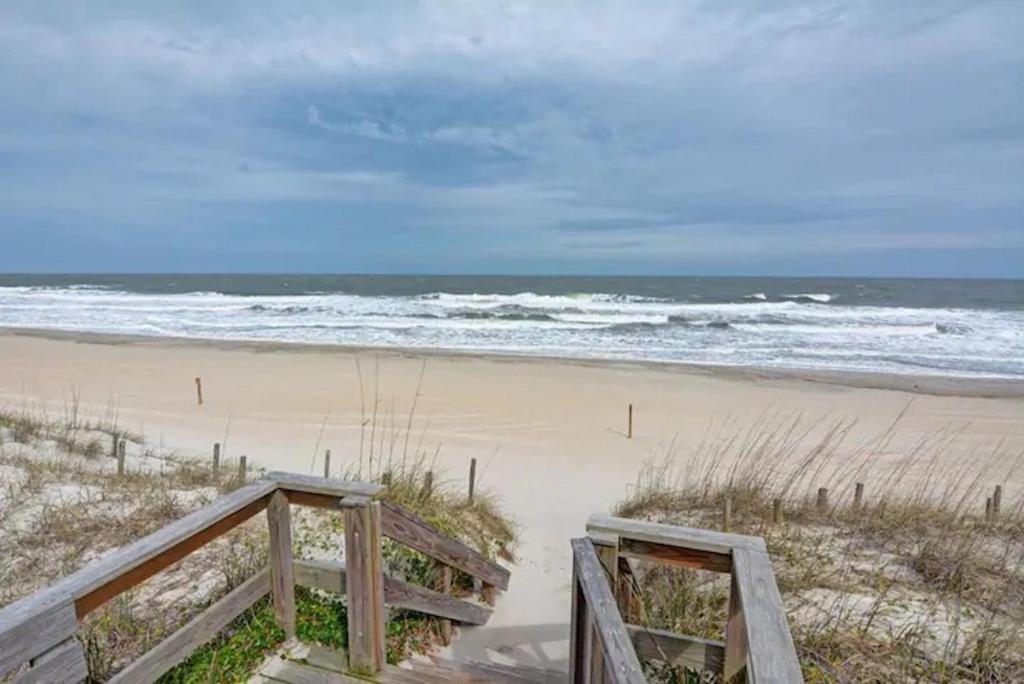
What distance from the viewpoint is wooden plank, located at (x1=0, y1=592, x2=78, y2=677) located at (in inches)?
59.4

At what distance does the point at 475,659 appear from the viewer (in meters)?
3.81

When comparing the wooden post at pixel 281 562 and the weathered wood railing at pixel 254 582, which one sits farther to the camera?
the wooden post at pixel 281 562

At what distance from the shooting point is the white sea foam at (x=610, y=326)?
21.9 metres

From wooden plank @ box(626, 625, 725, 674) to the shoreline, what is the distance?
588 inches

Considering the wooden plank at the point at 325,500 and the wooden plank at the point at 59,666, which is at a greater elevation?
the wooden plank at the point at 325,500

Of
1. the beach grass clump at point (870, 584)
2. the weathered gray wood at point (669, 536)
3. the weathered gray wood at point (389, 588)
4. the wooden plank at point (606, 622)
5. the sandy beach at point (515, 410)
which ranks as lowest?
the sandy beach at point (515, 410)

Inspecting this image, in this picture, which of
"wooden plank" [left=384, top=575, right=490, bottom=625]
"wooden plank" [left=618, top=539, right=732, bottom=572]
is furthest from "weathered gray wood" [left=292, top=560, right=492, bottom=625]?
"wooden plank" [left=618, top=539, right=732, bottom=572]

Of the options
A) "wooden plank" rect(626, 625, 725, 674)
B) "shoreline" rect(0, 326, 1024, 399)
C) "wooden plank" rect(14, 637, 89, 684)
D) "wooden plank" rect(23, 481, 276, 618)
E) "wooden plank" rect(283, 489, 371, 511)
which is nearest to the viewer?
"wooden plank" rect(14, 637, 89, 684)

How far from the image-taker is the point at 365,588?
109 inches

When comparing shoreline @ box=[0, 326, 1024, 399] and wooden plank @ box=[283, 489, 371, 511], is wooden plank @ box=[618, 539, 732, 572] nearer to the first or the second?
wooden plank @ box=[283, 489, 371, 511]

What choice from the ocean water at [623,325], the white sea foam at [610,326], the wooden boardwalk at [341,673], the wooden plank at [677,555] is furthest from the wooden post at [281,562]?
the white sea foam at [610,326]

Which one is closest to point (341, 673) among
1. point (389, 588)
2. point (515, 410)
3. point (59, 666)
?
point (389, 588)

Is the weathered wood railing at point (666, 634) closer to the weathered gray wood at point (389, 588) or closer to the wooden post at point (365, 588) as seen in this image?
the wooden post at point (365, 588)

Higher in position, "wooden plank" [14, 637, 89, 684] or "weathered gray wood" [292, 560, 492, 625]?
"wooden plank" [14, 637, 89, 684]
